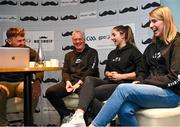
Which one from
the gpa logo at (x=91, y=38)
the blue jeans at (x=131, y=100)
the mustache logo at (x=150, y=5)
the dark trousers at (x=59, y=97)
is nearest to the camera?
the blue jeans at (x=131, y=100)

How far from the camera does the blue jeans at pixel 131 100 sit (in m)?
2.45

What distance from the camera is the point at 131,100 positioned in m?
2.49

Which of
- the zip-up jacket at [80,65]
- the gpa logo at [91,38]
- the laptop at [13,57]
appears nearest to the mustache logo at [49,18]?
the gpa logo at [91,38]

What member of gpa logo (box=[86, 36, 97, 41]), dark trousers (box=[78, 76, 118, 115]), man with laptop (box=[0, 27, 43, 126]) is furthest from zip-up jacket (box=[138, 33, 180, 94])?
gpa logo (box=[86, 36, 97, 41])

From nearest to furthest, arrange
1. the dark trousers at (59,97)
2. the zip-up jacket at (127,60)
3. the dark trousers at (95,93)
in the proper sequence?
1. the dark trousers at (95,93)
2. the zip-up jacket at (127,60)
3. the dark trousers at (59,97)

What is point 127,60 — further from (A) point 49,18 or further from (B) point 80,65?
(A) point 49,18

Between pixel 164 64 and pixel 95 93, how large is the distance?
85cm

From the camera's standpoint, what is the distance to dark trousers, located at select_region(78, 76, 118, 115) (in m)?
3.07

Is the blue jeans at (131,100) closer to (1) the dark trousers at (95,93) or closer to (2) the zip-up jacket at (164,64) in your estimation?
(2) the zip-up jacket at (164,64)

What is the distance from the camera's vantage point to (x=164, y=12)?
2.65m

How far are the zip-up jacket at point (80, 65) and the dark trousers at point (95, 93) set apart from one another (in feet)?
1.65

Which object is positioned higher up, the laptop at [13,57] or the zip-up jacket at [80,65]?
the laptop at [13,57]

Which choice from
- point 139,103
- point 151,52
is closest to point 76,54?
point 151,52

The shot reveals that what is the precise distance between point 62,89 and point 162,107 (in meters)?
1.46
